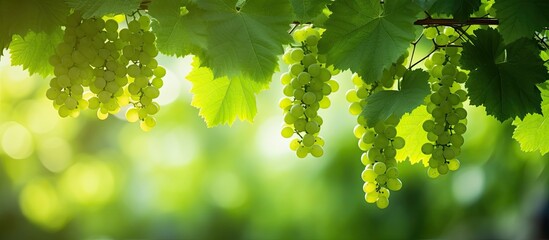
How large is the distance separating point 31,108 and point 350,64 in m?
4.31

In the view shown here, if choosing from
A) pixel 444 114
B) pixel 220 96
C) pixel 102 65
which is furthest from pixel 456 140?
pixel 102 65

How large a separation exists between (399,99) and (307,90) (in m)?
0.10

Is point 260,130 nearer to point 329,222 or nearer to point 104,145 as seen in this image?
point 329,222

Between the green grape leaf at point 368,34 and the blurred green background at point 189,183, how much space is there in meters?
3.37

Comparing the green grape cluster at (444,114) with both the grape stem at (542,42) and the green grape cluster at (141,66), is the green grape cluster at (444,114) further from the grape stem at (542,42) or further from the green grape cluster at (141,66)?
the green grape cluster at (141,66)

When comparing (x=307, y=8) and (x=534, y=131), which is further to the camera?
(x=534, y=131)

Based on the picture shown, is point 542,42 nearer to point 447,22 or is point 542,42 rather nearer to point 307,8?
point 447,22

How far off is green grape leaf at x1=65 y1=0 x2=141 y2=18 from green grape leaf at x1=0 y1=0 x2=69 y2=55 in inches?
1.2

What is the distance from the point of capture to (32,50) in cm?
82

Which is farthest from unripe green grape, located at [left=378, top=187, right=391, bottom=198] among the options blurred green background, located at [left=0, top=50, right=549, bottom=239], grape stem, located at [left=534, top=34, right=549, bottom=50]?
blurred green background, located at [left=0, top=50, right=549, bottom=239]

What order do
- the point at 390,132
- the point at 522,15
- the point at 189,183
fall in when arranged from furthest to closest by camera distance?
the point at 189,183, the point at 390,132, the point at 522,15

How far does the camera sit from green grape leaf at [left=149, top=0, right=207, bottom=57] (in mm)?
726

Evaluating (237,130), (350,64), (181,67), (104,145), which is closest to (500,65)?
(350,64)

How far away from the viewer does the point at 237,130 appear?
4.54 m
